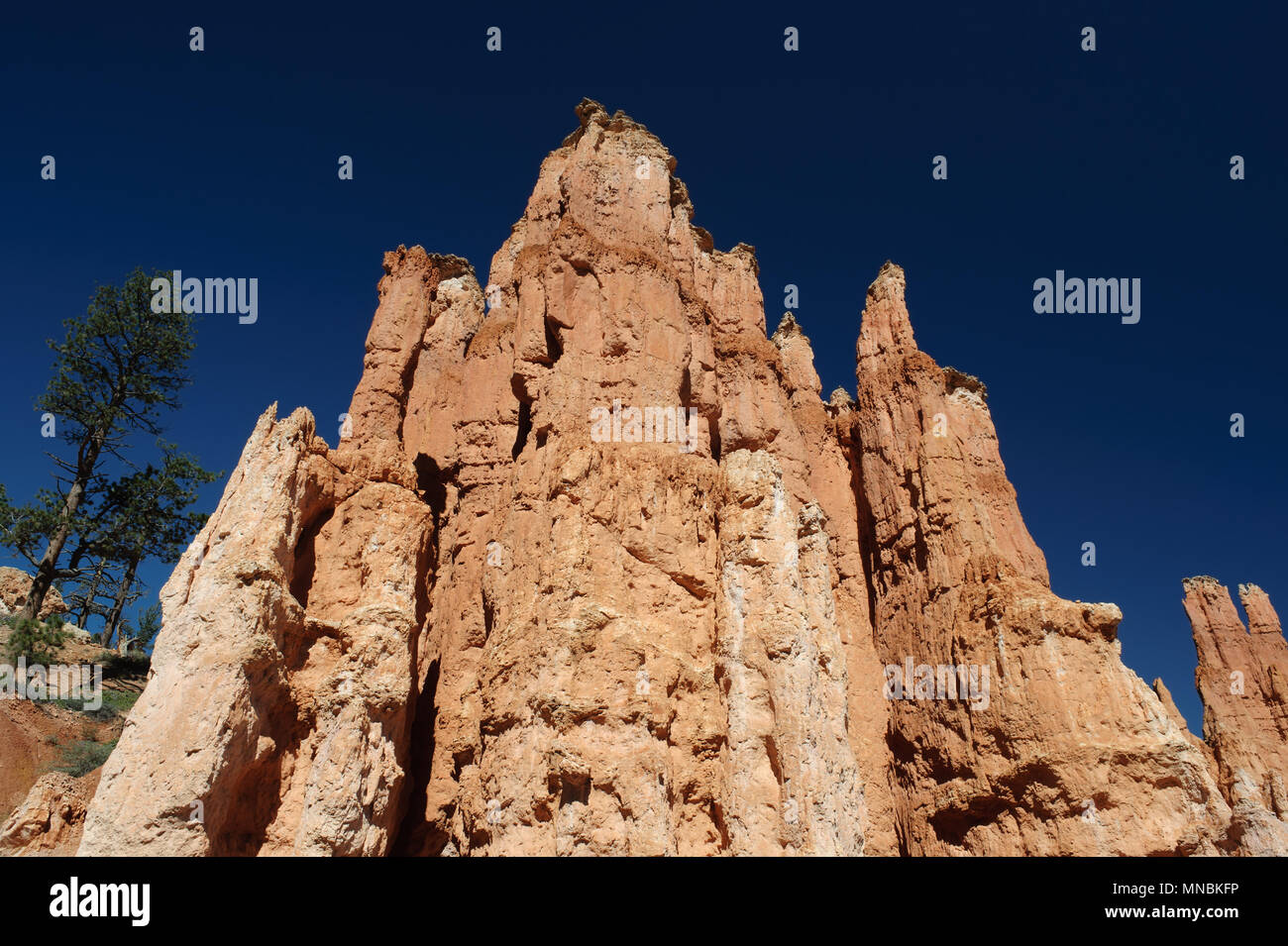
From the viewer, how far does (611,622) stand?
41.7 feet

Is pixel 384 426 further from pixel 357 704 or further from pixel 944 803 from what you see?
pixel 944 803

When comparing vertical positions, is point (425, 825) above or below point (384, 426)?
below

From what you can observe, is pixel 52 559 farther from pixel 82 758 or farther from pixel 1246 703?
pixel 1246 703

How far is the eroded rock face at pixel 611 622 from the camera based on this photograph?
11.9 m

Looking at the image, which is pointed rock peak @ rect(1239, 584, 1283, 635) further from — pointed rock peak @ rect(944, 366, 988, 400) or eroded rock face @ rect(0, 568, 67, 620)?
eroded rock face @ rect(0, 568, 67, 620)

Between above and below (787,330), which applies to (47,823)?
below

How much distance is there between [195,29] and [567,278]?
39.1 ft

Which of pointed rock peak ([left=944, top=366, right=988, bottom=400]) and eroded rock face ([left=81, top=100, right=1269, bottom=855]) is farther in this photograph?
pointed rock peak ([left=944, top=366, right=988, bottom=400])

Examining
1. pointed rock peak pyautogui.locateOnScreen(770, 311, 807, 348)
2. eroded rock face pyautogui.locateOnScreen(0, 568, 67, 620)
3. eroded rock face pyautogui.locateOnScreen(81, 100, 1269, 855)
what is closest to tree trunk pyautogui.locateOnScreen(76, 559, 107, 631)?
eroded rock face pyautogui.locateOnScreen(0, 568, 67, 620)

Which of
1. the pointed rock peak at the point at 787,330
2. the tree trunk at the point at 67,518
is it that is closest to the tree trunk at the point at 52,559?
the tree trunk at the point at 67,518

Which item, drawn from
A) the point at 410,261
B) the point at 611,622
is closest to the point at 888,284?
the point at 410,261

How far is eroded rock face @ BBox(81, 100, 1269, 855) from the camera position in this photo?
11.9m

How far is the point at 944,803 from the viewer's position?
18719 millimetres
